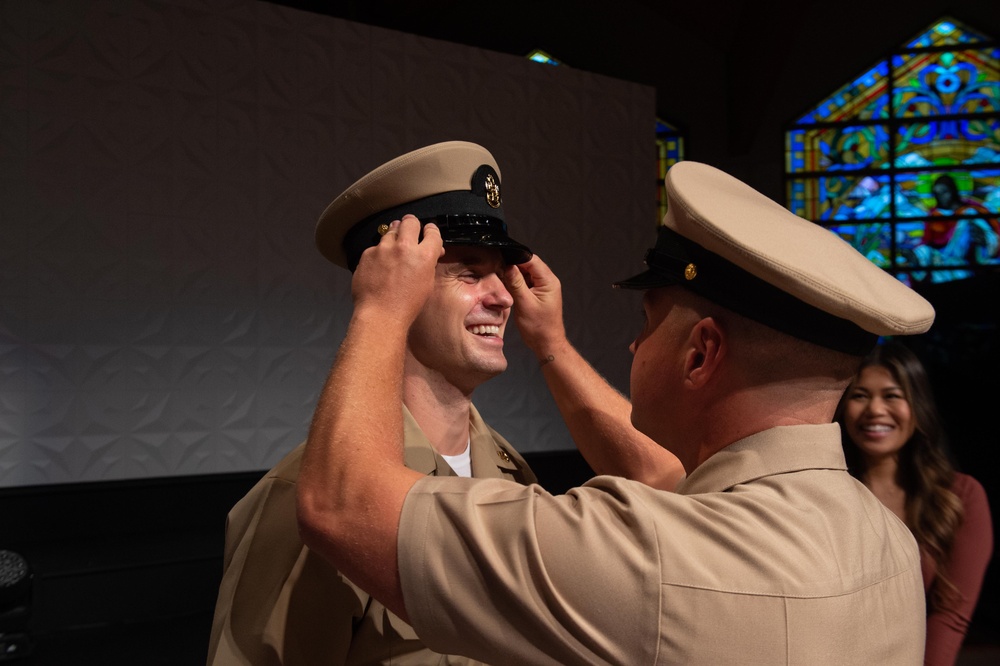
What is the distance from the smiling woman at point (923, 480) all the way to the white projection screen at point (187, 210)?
423 centimetres

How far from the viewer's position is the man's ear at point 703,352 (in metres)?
1.13

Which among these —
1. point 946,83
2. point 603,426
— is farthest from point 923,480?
point 946,83

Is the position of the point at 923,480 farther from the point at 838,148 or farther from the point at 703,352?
the point at 838,148

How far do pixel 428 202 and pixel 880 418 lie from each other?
1749mm

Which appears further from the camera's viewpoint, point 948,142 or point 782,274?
point 948,142

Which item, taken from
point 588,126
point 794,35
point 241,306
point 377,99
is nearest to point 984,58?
point 794,35

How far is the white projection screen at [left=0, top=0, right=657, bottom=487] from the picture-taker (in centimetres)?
527

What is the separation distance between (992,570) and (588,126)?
474 centimetres

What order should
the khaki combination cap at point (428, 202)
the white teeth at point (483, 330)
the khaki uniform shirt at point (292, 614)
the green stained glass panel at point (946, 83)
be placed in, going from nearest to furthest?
the khaki uniform shirt at point (292, 614) < the khaki combination cap at point (428, 202) < the white teeth at point (483, 330) < the green stained glass panel at point (946, 83)

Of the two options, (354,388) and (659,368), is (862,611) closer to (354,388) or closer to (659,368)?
(659,368)

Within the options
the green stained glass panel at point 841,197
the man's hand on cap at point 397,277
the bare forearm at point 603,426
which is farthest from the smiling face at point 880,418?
the green stained glass panel at point 841,197

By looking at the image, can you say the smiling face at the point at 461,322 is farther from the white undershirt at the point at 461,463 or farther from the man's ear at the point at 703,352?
the man's ear at the point at 703,352

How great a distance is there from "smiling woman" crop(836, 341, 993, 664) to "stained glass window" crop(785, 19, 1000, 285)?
26.3 ft

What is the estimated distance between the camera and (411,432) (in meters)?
1.60
